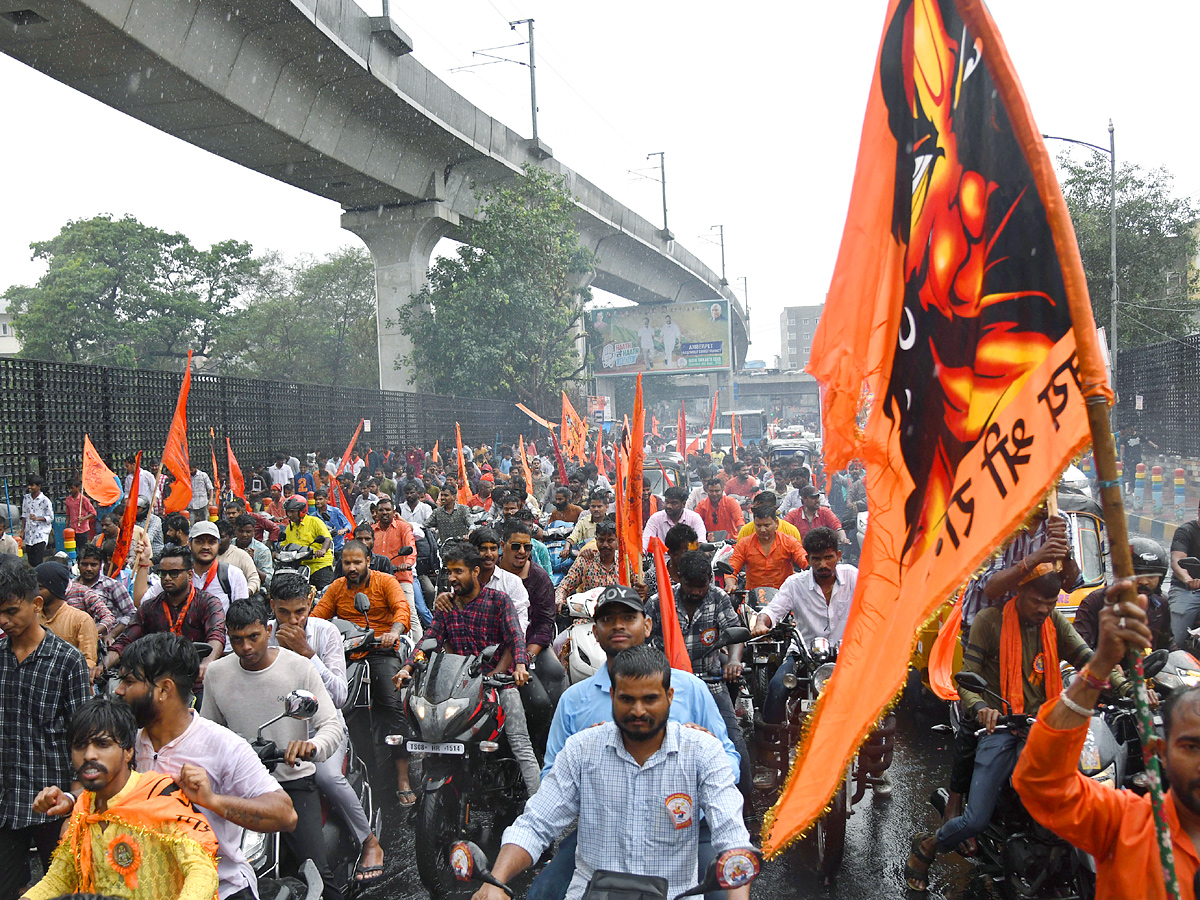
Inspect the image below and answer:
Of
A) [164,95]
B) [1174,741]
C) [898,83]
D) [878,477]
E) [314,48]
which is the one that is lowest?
[1174,741]

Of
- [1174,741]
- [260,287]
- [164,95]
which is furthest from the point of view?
[260,287]

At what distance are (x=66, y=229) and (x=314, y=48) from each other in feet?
94.8

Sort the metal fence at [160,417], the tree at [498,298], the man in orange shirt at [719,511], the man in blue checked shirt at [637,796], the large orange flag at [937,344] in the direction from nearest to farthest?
1. the large orange flag at [937,344]
2. the man in blue checked shirt at [637,796]
3. the man in orange shirt at [719,511]
4. the metal fence at [160,417]
5. the tree at [498,298]

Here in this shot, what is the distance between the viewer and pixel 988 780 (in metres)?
4.19

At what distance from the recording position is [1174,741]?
2.20 metres

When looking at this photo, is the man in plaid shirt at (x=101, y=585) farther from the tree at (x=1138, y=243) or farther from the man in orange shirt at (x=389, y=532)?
the tree at (x=1138, y=243)

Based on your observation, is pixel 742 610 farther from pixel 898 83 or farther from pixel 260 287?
pixel 260 287

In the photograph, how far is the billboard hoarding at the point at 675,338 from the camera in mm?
59906

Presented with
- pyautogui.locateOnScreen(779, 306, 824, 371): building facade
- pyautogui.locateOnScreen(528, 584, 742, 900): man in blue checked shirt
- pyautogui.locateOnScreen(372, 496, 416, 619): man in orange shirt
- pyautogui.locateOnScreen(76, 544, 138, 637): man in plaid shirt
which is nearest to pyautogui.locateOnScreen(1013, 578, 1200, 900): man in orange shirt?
pyautogui.locateOnScreen(528, 584, 742, 900): man in blue checked shirt

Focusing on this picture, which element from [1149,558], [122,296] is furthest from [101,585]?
[122,296]

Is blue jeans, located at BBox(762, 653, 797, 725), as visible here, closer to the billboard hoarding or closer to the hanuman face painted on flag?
the hanuman face painted on flag

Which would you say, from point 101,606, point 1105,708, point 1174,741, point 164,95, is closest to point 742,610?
point 1105,708

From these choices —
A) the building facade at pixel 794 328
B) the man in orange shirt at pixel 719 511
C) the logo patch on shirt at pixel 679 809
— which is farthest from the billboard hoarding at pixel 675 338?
the building facade at pixel 794 328

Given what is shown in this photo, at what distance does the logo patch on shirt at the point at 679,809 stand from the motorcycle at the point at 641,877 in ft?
0.73
